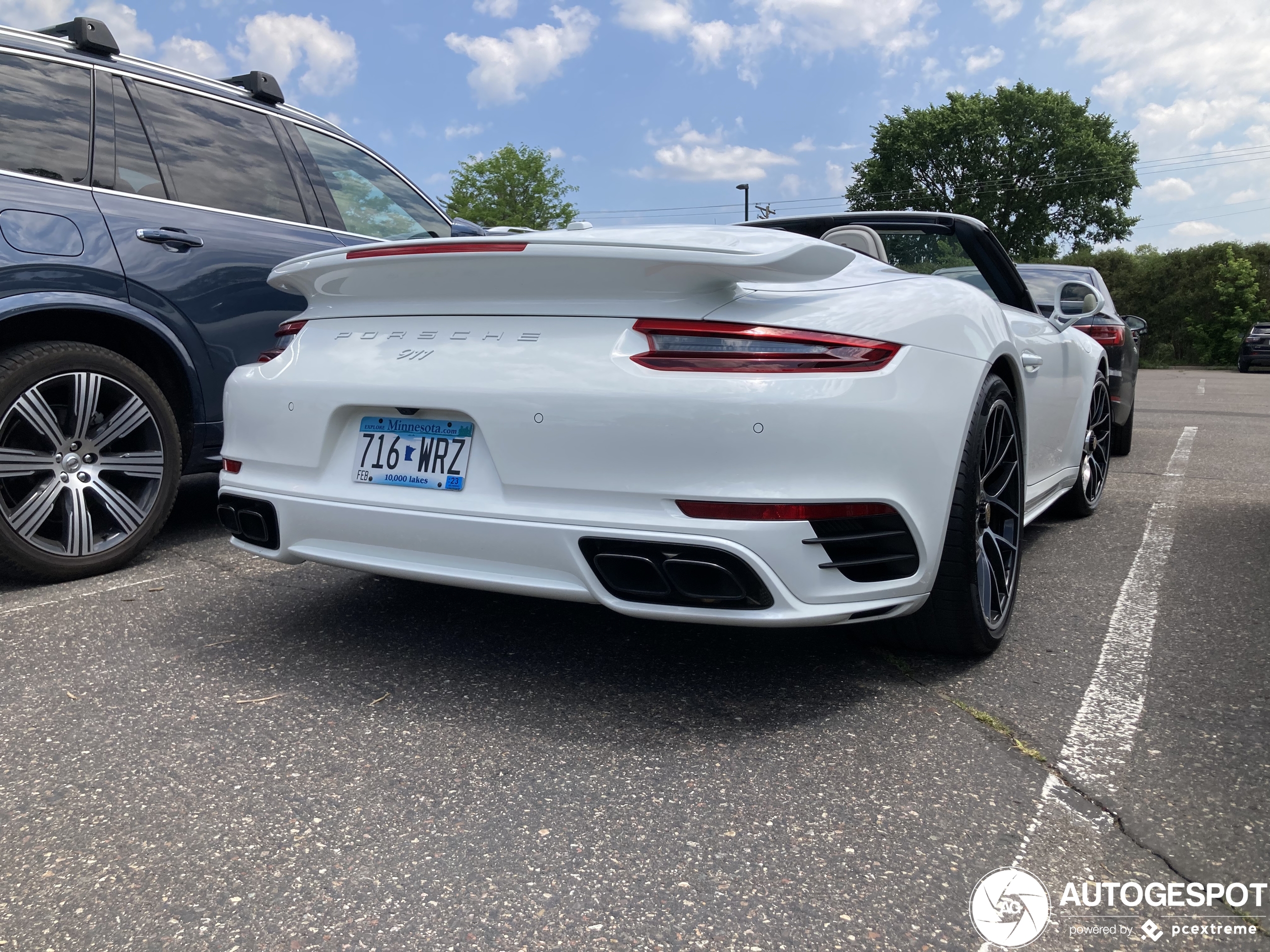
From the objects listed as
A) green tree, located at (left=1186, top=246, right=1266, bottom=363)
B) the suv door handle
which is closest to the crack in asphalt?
the suv door handle

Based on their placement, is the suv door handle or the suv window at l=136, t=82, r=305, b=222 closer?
the suv door handle

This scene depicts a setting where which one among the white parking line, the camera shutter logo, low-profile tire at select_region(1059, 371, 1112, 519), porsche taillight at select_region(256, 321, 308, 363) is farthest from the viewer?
low-profile tire at select_region(1059, 371, 1112, 519)

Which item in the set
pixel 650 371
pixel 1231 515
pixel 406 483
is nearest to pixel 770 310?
pixel 650 371

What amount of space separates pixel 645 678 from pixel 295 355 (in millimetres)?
1310

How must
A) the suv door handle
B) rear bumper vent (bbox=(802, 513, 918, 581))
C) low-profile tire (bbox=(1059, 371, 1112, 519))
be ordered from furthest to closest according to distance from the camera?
low-profile tire (bbox=(1059, 371, 1112, 519)), the suv door handle, rear bumper vent (bbox=(802, 513, 918, 581))

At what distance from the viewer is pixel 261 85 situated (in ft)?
14.7

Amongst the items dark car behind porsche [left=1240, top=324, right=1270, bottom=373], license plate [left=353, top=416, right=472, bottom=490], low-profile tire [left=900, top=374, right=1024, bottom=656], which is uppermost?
license plate [left=353, top=416, right=472, bottom=490]

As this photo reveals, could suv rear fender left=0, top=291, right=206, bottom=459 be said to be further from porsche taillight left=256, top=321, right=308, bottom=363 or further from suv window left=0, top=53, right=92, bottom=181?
porsche taillight left=256, top=321, right=308, bottom=363

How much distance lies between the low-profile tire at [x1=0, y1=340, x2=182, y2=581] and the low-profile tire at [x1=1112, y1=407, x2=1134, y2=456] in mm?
6547

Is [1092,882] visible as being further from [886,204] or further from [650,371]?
[886,204]

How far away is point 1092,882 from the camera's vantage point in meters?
1.72

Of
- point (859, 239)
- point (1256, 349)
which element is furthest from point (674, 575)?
point (1256, 349)

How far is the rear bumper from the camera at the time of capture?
2.19 metres

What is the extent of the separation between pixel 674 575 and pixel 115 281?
254 centimetres
